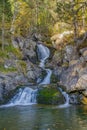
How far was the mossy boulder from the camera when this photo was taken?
32250 mm

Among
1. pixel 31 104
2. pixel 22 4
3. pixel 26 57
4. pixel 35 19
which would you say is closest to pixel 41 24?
pixel 35 19

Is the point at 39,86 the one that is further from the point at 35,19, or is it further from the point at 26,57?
the point at 35,19

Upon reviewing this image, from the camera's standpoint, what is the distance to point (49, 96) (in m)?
32.7

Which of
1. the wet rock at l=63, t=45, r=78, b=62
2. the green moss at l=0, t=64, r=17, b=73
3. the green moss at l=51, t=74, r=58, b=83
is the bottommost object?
the green moss at l=51, t=74, r=58, b=83

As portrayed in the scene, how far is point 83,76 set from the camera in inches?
1321

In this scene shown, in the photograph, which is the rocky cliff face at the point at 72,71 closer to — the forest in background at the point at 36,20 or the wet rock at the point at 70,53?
the wet rock at the point at 70,53

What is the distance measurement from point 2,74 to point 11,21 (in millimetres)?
19810

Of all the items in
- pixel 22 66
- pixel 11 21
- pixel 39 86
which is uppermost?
pixel 11 21

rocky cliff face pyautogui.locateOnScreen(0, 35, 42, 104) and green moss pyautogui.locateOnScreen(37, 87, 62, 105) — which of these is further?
rocky cliff face pyautogui.locateOnScreen(0, 35, 42, 104)

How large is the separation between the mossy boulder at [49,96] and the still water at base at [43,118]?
2283mm

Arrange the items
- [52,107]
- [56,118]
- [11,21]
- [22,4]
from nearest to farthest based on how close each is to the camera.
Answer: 1. [56,118]
2. [52,107]
3. [11,21]
4. [22,4]

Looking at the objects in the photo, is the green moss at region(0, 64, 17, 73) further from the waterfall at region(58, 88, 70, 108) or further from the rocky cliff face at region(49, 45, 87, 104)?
the waterfall at region(58, 88, 70, 108)

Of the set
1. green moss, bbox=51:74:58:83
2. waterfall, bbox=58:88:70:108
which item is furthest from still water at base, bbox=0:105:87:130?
green moss, bbox=51:74:58:83

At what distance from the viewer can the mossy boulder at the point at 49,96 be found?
32.2m
